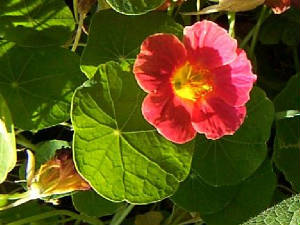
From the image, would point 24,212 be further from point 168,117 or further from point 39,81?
point 168,117

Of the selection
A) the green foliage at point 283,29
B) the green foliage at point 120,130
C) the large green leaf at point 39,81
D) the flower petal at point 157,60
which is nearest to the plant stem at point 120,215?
the green foliage at point 120,130

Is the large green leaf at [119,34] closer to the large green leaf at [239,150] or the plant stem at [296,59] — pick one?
the large green leaf at [239,150]

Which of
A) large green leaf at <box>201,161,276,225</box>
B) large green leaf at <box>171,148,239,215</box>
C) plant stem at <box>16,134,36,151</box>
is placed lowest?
large green leaf at <box>201,161,276,225</box>

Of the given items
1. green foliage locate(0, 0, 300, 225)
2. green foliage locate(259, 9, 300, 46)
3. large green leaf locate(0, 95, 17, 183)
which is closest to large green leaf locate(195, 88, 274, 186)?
green foliage locate(0, 0, 300, 225)

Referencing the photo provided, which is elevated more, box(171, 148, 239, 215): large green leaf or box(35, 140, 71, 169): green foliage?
box(35, 140, 71, 169): green foliage

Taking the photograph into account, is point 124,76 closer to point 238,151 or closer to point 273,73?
point 238,151

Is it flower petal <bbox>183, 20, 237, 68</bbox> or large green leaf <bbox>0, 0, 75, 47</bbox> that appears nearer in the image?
flower petal <bbox>183, 20, 237, 68</bbox>

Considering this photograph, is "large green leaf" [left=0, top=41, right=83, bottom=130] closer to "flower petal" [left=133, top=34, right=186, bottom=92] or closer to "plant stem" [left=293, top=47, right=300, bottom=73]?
"flower petal" [left=133, top=34, right=186, bottom=92]

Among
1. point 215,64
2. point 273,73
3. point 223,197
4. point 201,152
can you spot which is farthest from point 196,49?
point 273,73
